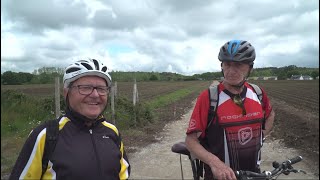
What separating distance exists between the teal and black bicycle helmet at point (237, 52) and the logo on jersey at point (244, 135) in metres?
0.55

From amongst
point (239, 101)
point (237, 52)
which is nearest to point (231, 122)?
point (239, 101)

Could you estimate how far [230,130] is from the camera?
2.32 metres

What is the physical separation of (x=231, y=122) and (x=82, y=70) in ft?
3.80

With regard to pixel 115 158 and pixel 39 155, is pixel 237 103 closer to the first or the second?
pixel 115 158

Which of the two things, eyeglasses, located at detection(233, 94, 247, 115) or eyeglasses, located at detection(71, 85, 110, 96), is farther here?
eyeglasses, located at detection(233, 94, 247, 115)

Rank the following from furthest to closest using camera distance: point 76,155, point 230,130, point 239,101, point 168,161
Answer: point 168,161, point 239,101, point 230,130, point 76,155

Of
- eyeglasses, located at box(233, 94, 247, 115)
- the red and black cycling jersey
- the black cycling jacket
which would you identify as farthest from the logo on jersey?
the black cycling jacket

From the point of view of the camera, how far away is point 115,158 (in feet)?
6.41

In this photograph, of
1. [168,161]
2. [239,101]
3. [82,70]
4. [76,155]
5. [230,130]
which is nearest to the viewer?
[76,155]

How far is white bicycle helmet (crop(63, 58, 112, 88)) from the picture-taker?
2006 mm

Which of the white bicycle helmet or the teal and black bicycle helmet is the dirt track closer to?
the teal and black bicycle helmet

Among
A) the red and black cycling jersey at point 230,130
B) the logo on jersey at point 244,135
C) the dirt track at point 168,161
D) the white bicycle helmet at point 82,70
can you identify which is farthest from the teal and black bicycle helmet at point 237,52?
A: the dirt track at point 168,161

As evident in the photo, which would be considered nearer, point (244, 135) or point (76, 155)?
point (76, 155)

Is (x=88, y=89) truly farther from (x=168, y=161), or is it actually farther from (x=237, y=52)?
(x=168, y=161)
